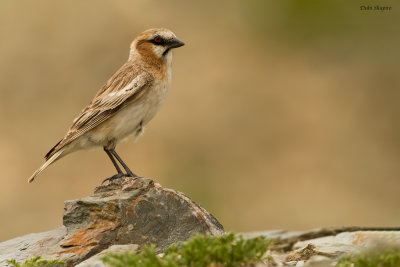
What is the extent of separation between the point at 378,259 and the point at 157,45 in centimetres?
540

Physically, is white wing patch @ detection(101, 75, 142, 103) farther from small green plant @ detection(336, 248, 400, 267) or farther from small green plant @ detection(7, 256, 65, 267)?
small green plant @ detection(336, 248, 400, 267)

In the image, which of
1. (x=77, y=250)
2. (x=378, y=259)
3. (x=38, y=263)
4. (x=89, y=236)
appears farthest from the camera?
(x=89, y=236)

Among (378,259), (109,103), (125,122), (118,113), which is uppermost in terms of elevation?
(109,103)

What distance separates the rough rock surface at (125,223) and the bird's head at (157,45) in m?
2.43

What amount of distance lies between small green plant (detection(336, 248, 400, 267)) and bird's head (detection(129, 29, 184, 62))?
4948mm

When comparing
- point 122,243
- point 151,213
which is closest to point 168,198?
point 151,213

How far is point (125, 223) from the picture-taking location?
7617 millimetres

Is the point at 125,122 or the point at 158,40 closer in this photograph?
the point at 125,122

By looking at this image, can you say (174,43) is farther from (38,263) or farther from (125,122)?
(38,263)

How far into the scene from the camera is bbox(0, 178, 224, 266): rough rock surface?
7.53m

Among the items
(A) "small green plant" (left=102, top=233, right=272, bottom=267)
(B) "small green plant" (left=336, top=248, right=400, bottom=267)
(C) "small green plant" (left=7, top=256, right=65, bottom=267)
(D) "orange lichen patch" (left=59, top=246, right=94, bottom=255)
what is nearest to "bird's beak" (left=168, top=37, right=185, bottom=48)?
(D) "orange lichen patch" (left=59, top=246, right=94, bottom=255)

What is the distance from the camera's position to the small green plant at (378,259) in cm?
523

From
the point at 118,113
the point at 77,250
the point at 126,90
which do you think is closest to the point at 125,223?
the point at 77,250

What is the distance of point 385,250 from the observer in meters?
5.59
